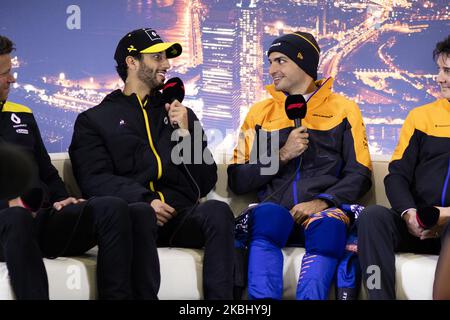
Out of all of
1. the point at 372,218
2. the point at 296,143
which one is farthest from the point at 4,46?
the point at 372,218

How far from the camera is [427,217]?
8.04ft

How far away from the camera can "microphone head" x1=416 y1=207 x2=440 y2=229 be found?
8.04 ft

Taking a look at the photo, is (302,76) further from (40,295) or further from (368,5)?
(40,295)

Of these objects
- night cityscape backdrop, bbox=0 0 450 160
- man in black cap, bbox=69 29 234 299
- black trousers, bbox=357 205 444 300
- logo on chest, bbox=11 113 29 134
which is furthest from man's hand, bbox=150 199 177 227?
night cityscape backdrop, bbox=0 0 450 160

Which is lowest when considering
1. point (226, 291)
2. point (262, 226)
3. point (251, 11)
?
point (226, 291)

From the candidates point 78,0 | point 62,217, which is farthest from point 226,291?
point 78,0

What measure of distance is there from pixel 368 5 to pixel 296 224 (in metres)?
1.58

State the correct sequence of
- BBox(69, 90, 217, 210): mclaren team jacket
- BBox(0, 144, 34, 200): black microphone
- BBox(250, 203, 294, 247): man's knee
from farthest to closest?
BBox(69, 90, 217, 210): mclaren team jacket → BBox(250, 203, 294, 247): man's knee → BBox(0, 144, 34, 200): black microphone

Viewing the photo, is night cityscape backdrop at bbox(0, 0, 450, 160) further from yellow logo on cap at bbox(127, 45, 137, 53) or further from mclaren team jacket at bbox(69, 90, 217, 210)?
mclaren team jacket at bbox(69, 90, 217, 210)

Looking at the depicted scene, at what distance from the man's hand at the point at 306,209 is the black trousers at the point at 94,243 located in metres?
0.59

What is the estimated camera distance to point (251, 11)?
12.5 feet

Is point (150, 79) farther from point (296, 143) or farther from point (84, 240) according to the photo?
point (84, 240)

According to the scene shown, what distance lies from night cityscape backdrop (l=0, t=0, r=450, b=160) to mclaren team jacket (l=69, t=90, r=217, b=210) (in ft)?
2.98

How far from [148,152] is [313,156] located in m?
0.66
